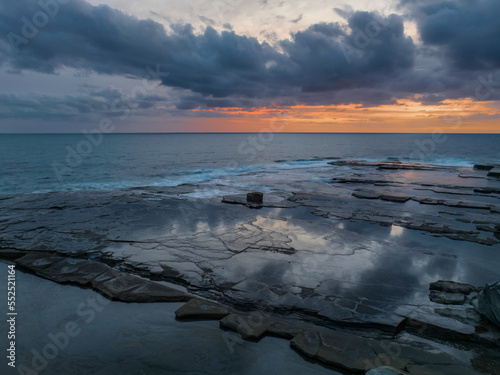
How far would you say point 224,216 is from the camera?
46.8 feet

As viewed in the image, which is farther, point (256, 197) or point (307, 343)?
point (256, 197)

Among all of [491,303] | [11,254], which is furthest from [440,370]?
[11,254]

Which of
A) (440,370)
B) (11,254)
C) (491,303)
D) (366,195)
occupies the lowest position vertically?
(11,254)

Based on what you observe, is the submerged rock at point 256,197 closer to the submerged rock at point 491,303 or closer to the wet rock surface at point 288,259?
the wet rock surface at point 288,259

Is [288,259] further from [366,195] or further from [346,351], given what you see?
[366,195]

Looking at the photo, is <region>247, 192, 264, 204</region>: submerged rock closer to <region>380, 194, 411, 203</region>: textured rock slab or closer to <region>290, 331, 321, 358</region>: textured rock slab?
<region>380, 194, 411, 203</region>: textured rock slab

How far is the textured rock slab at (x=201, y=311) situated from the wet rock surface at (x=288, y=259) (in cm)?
4

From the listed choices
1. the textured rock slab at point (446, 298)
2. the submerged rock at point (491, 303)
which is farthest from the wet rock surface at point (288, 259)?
the submerged rock at point (491, 303)

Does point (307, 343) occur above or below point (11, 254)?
above

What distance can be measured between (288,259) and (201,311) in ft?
11.9

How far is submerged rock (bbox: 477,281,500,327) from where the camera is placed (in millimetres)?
5719

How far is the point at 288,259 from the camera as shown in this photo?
30.0 feet

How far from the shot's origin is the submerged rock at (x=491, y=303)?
18.8 feet

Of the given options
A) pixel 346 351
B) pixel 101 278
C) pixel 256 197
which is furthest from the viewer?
pixel 256 197
